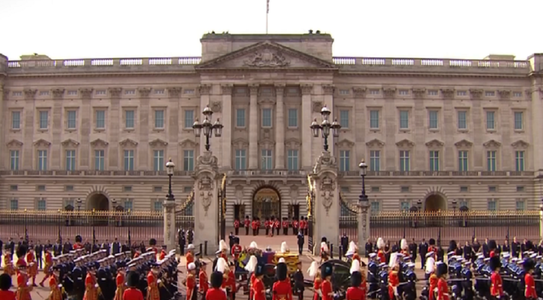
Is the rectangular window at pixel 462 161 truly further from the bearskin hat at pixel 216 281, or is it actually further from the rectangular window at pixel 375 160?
the bearskin hat at pixel 216 281

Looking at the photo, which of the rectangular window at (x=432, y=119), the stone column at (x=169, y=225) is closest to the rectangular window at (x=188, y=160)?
the rectangular window at (x=432, y=119)

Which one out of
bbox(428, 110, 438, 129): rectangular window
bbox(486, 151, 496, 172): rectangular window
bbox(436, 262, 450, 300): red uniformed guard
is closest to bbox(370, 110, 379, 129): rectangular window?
bbox(428, 110, 438, 129): rectangular window

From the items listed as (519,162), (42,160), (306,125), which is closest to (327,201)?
(306,125)

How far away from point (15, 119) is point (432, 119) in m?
44.0

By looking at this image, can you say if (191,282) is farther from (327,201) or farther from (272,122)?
(272,122)

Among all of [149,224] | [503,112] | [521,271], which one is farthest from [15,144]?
[521,271]

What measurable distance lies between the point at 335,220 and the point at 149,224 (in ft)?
38.6

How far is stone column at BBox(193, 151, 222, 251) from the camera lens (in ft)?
102

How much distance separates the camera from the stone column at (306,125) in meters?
60.3

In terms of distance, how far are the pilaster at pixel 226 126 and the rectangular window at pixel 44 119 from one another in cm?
1894

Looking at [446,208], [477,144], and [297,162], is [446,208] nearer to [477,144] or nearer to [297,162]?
[477,144]

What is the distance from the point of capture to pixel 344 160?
62531 mm

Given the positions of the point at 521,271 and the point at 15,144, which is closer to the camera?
the point at 521,271

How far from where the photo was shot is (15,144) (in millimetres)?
63938
